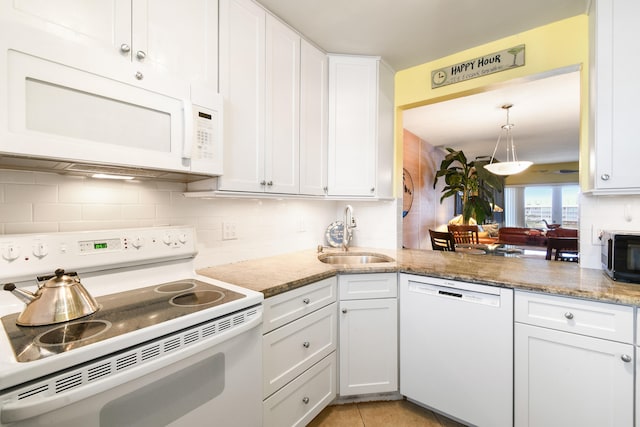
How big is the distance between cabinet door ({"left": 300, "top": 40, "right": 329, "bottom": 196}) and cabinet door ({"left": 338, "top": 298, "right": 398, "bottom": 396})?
2.85 feet

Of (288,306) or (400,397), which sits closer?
(288,306)

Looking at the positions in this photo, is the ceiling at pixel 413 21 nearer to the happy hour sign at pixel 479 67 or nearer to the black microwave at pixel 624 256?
the happy hour sign at pixel 479 67

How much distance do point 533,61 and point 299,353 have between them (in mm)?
2347

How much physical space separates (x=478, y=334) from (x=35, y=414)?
1.74 meters

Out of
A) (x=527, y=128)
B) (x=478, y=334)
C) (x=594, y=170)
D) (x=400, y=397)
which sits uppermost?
(x=527, y=128)

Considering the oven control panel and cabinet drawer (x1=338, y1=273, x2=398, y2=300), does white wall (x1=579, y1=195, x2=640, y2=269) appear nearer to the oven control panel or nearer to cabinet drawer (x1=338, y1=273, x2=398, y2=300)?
cabinet drawer (x1=338, y1=273, x2=398, y2=300)

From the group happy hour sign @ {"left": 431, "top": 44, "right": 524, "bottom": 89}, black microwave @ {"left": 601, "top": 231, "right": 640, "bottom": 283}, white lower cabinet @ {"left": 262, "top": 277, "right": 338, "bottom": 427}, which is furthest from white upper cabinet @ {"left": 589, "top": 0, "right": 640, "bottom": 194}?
white lower cabinet @ {"left": 262, "top": 277, "right": 338, "bottom": 427}

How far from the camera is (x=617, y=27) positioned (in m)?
1.41

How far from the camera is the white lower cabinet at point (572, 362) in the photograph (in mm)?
1213

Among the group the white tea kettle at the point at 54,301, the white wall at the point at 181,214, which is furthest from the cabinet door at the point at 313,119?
the white tea kettle at the point at 54,301

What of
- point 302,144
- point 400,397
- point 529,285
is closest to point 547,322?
point 529,285

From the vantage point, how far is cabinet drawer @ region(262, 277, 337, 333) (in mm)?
1349

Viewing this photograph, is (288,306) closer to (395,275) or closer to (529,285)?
(395,275)

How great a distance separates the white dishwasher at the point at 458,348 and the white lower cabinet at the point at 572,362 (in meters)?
0.06
